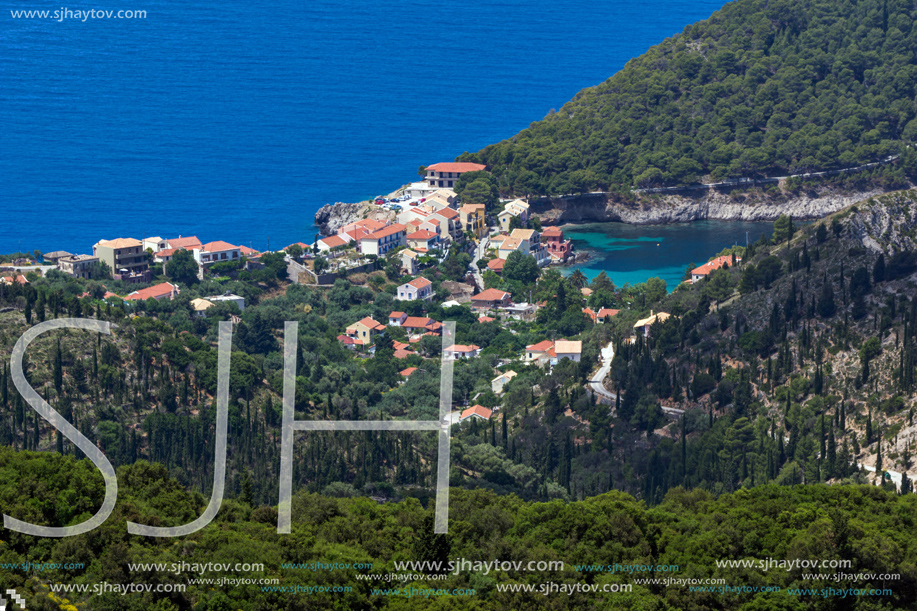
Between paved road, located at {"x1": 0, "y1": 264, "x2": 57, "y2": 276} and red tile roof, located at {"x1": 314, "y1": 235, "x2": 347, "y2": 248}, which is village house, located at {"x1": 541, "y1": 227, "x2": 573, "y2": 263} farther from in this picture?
paved road, located at {"x1": 0, "y1": 264, "x2": 57, "y2": 276}

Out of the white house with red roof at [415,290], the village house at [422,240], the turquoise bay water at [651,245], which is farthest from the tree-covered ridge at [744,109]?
the white house with red roof at [415,290]

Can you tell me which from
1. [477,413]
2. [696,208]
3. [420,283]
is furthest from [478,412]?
[696,208]

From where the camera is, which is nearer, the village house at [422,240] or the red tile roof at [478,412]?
the red tile roof at [478,412]

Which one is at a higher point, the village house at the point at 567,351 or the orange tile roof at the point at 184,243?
the orange tile roof at the point at 184,243

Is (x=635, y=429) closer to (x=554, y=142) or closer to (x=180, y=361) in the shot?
(x=180, y=361)

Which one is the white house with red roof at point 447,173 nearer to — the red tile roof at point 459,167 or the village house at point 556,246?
the red tile roof at point 459,167

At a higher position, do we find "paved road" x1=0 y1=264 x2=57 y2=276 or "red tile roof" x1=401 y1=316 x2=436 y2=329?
"paved road" x1=0 y1=264 x2=57 y2=276

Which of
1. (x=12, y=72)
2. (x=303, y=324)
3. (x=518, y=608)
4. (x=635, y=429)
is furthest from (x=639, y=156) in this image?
(x=518, y=608)

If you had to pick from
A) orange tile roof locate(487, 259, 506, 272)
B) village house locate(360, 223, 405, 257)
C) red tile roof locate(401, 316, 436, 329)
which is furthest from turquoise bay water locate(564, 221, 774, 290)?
red tile roof locate(401, 316, 436, 329)
